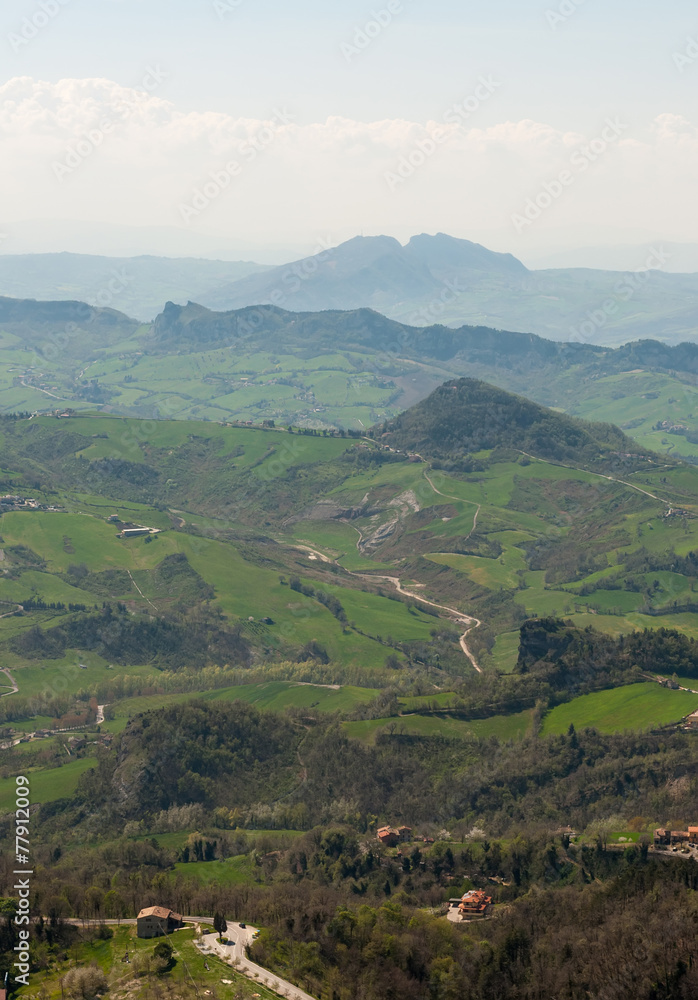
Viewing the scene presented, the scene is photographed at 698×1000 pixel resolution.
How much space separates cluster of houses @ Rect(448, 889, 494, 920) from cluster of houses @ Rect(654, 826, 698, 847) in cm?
1463

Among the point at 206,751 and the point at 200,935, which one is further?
the point at 206,751

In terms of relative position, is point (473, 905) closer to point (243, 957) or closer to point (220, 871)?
point (243, 957)

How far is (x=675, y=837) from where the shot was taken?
86.2 meters

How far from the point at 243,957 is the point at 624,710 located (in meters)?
62.1

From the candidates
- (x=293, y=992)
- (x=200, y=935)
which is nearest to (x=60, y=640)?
(x=200, y=935)

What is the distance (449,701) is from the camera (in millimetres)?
131375

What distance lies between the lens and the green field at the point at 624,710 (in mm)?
117188

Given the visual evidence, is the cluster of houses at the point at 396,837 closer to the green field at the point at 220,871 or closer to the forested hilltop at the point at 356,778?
the forested hilltop at the point at 356,778

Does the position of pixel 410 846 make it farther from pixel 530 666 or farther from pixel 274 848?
pixel 530 666

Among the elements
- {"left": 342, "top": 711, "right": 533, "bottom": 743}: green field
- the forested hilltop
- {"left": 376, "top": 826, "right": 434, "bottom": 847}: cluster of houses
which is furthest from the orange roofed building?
{"left": 342, "top": 711, "right": 533, "bottom": 743}: green field

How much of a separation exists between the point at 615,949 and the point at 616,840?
24240mm

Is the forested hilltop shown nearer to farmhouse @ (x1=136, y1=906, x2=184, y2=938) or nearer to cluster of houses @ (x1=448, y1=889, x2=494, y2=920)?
cluster of houses @ (x1=448, y1=889, x2=494, y2=920)

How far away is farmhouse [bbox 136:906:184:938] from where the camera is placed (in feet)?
253

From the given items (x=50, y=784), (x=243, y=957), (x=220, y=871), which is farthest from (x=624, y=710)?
(x=50, y=784)
